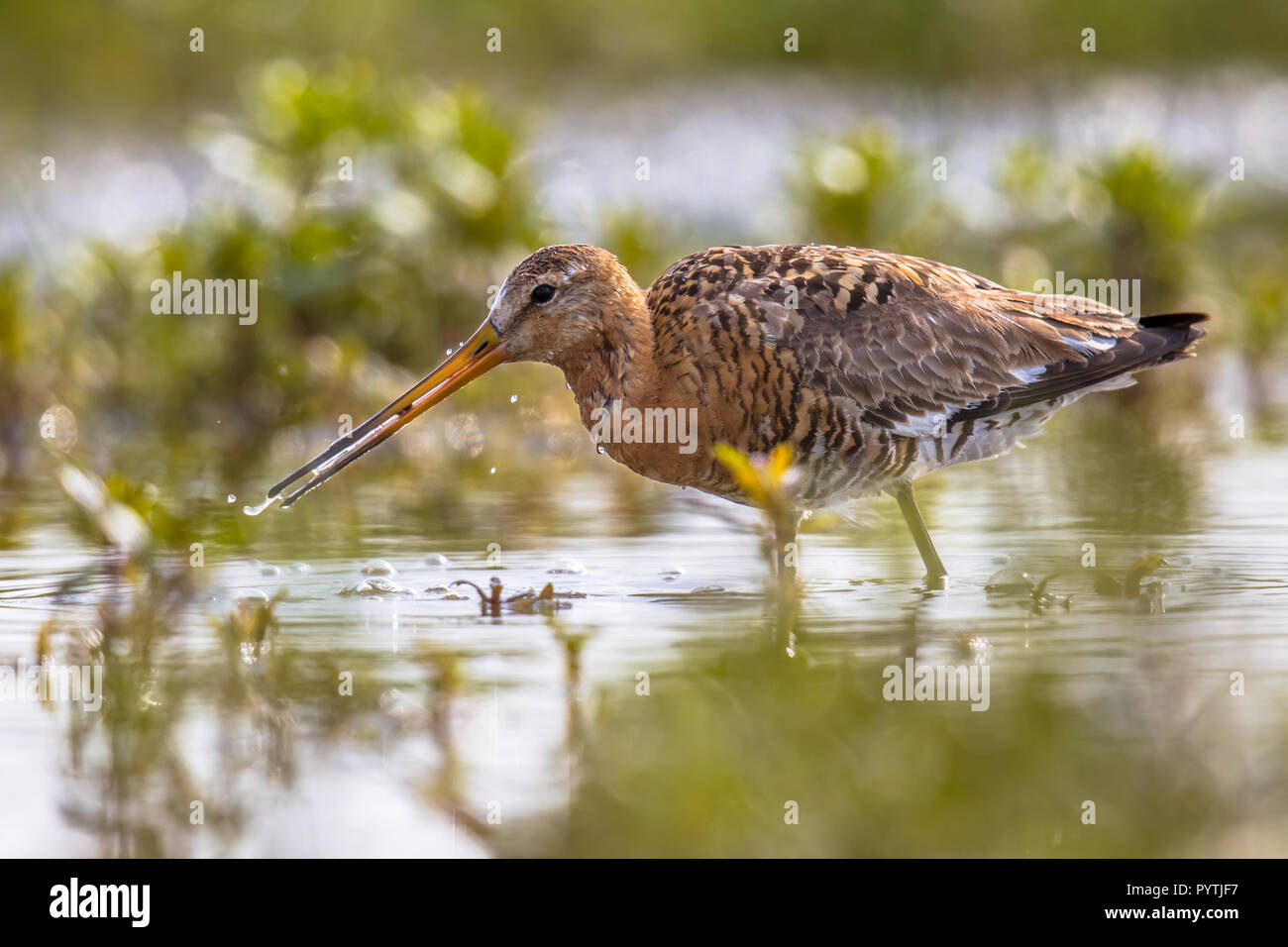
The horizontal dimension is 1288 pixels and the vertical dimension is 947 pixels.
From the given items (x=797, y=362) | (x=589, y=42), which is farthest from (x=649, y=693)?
(x=589, y=42)

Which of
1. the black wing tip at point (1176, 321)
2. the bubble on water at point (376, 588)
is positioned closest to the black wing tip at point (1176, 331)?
the black wing tip at point (1176, 321)

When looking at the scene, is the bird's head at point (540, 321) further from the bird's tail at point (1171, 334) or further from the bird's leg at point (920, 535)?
the bird's tail at point (1171, 334)

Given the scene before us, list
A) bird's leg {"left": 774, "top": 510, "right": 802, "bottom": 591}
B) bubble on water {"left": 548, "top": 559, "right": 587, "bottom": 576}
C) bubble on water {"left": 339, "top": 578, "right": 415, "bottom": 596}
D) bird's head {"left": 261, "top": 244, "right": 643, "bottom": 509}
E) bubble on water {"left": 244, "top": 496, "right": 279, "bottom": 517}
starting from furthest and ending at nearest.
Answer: bubble on water {"left": 548, "top": 559, "right": 587, "bottom": 576} → bird's head {"left": 261, "top": 244, "right": 643, "bottom": 509} → bubble on water {"left": 339, "top": 578, "right": 415, "bottom": 596} → bubble on water {"left": 244, "top": 496, "right": 279, "bottom": 517} → bird's leg {"left": 774, "top": 510, "right": 802, "bottom": 591}

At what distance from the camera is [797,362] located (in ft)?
20.8

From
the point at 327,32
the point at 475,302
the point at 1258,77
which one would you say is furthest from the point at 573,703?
the point at 1258,77

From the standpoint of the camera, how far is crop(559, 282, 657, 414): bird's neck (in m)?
6.40

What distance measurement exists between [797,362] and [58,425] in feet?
18.4

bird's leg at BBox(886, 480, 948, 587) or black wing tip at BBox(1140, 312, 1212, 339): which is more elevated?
black wing tip at BBox(1140, 312, 1212, 339)

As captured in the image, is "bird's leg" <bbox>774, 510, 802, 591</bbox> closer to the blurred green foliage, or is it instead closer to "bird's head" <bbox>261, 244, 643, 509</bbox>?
"bird's head" <bbox>261, 244, 643, 509</bbox>

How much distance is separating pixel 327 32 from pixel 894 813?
14141mm

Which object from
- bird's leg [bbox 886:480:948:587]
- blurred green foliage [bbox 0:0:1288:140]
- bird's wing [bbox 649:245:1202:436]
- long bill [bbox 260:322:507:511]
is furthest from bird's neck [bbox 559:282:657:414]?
blurred green foliage [bbox 0:0:1288:140]

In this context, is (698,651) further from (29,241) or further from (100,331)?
(29,241)

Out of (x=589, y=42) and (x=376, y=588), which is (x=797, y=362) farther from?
(x=589, y=42)

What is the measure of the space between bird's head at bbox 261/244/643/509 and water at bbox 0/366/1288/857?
0.52m
